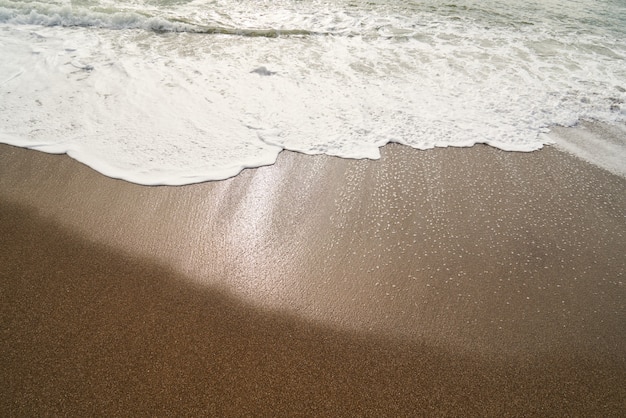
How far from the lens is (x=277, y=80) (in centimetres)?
507

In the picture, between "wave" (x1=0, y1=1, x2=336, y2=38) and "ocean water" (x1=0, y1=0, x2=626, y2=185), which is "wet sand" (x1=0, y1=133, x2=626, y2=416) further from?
"wave" (x1=0, y1=1, x2=336, y2=38)

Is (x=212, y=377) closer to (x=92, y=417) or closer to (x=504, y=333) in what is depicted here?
(x=92, y=417)

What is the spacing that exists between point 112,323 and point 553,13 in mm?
9915

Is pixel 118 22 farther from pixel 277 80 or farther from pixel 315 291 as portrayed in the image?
pixel 315 291

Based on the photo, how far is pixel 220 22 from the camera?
7.13m

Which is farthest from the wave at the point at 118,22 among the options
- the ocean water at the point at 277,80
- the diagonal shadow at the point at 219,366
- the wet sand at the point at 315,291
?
the diagonal shadow at the point at 219,366

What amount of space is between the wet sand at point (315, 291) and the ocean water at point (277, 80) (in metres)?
0.48

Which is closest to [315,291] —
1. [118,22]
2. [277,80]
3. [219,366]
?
[219,366]

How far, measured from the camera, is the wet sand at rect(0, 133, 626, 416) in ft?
6.77

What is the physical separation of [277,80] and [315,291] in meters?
3.36

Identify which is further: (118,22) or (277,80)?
(118,22)

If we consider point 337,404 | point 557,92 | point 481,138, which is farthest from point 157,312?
point 557,92

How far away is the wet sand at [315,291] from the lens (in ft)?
6.77

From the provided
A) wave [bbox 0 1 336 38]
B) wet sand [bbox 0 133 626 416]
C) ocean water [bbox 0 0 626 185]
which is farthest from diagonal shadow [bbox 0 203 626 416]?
wave [bbox 0 1 336 38]
